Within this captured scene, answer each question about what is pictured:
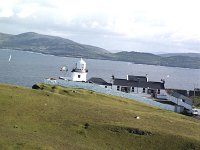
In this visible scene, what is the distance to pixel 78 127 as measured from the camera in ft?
140

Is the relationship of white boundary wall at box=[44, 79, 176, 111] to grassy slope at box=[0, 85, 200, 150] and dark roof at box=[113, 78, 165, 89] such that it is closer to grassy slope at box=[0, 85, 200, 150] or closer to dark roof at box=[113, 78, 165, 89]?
dark roof at box=[113, 78, 165, 89]

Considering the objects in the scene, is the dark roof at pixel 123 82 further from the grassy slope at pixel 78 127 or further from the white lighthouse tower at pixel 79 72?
the grassy slope at pixel 78 127

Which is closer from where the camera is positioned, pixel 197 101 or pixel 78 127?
pixel 78 127

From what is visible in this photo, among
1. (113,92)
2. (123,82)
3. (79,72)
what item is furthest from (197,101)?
(79,72)

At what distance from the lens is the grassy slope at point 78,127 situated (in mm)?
37688

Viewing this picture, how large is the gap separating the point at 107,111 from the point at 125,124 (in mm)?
5838

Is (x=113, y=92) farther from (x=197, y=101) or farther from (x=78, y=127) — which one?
(x=78, y=127)

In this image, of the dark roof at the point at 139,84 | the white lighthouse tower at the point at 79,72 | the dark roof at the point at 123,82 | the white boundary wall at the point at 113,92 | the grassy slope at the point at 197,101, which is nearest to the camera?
the white boundary wall at the point at 113,92

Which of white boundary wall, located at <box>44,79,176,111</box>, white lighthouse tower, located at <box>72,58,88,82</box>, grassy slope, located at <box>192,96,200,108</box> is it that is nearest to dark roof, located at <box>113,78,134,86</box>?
white lighthouse tower, located at <box>72,58,88,82</box>

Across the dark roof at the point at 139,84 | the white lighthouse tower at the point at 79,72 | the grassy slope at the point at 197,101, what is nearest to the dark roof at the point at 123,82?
the dark roof at the point at 139,84

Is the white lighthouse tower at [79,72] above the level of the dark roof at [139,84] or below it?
above

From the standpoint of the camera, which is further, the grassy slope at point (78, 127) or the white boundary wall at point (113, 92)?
the white boundary wall at point (113, 92)

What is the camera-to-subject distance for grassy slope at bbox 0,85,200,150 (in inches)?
1484

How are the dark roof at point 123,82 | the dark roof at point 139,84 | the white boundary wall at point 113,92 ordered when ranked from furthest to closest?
the dark roof at point 123,82 → the dark roof at point 139,84 → the white boundary wall at point 113,92
